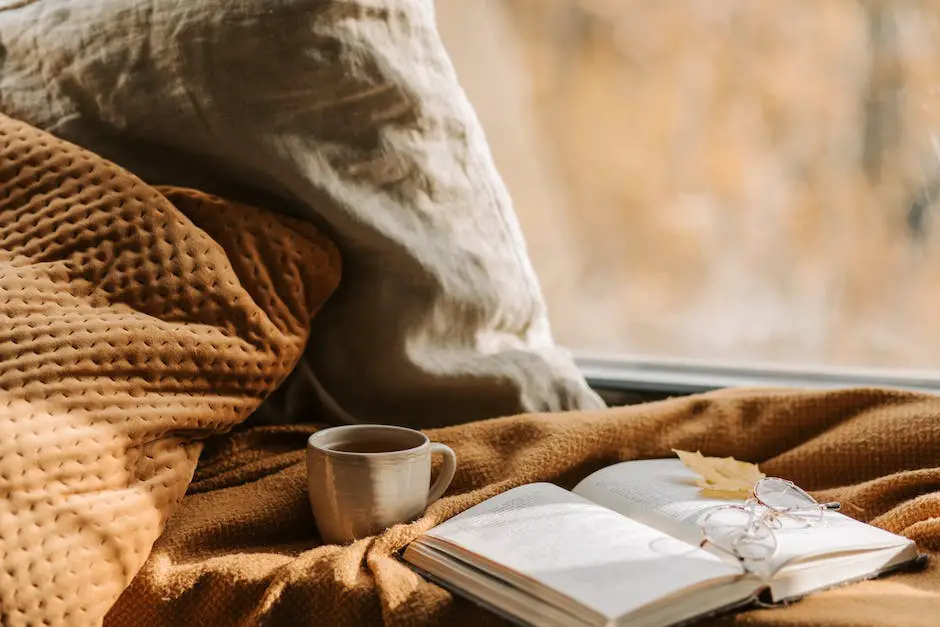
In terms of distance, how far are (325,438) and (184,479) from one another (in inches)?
4.9

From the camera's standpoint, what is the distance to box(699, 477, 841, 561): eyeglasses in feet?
2.03

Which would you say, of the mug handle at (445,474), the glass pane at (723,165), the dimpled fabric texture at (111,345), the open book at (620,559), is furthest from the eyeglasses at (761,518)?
the glass pane at (723,165)

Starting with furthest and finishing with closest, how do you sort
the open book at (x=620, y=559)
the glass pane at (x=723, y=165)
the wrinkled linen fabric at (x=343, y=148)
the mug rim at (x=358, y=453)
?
the glass pane at (x=723, y=165)
the wrinkled linen fabric at (x=343, y=148)
the mug rim at (x=358, y=453)
the open book at (x=620, y=559)

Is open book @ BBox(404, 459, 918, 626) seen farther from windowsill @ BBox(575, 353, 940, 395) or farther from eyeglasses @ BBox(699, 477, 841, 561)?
windowsill @ BBox(575, 353, 940, 395)

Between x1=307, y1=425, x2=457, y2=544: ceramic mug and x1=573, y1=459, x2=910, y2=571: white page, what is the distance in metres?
0.17

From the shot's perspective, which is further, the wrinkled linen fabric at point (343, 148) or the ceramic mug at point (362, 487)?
the wrinkled linen fabric at point (343, 148)

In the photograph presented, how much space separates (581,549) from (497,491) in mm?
160

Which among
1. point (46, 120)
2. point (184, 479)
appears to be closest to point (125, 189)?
point (46, 120)

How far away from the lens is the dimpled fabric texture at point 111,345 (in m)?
0.61

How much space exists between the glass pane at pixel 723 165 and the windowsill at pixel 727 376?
23 mm

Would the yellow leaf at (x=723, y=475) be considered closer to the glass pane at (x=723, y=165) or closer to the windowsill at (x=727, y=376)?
the windowsill at (x=727, y=376)

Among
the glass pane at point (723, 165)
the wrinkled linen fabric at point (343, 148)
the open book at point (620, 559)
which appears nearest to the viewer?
the open book at point (620, 559)

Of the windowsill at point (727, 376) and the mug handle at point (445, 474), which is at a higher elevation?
the mug handle at point (445, 474)

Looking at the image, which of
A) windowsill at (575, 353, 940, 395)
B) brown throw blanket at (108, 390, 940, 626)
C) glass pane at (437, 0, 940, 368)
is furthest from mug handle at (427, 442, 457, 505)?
glass pane at (437, 0, 940, 368)
